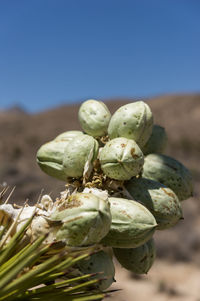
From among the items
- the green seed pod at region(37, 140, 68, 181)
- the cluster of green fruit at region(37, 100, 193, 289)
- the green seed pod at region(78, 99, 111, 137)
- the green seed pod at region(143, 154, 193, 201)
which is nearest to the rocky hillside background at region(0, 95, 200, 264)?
the green seed pod at region(37, 140, 68, 181)

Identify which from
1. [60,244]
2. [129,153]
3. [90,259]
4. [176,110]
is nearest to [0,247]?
[60,244]

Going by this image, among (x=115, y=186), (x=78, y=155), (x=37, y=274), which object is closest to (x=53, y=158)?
(x=78, y=155)

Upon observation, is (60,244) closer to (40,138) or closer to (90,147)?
(90,147)

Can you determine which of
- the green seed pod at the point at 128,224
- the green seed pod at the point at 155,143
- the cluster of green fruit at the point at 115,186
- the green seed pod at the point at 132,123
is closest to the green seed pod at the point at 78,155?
the cluster of green fruit at the point at 115,186

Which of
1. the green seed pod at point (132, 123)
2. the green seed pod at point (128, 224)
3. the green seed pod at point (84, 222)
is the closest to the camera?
the green seed pod at point (84, 222)

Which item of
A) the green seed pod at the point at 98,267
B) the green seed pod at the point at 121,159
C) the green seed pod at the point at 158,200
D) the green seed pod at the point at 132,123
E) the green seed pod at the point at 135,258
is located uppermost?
the green seed pod at the point at 132,123

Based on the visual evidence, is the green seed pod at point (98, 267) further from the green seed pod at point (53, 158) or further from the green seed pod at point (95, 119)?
the green seed pod at point (95, 119)

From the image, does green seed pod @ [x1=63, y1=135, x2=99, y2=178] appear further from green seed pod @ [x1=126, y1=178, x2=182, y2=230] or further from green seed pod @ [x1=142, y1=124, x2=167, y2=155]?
green seed pod @ [x1=142, y1=124, x2=167, y2=155]
